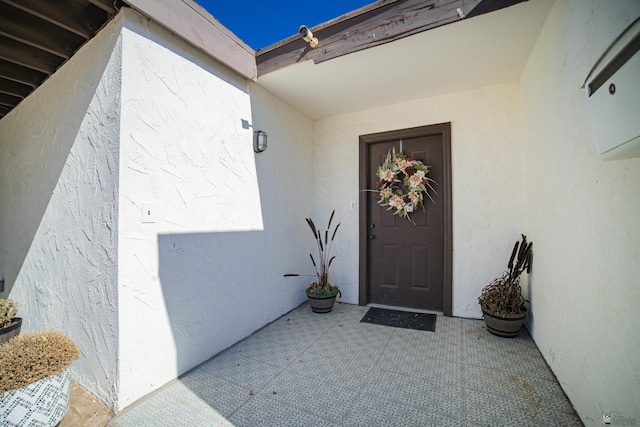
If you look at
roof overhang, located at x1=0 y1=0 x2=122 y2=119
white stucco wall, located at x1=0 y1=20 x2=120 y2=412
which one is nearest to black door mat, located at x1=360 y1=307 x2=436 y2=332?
white stucco wall, located at x1=0 y1=20 x2=120 y2=412

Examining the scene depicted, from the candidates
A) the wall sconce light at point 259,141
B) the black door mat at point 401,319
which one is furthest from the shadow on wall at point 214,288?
the black door mat at point 401,319

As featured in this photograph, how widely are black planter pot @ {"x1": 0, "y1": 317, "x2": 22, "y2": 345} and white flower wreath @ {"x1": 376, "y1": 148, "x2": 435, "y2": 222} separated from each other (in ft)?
11.9

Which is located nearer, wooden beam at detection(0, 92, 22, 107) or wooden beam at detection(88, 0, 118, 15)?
wooden beam at detection(88, 0, 118, 15)

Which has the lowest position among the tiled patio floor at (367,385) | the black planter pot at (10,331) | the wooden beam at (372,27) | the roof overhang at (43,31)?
the tiled patio floor at (367,385)

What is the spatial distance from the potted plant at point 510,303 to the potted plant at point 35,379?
319 centimetres

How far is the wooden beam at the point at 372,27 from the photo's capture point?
1.89 meters

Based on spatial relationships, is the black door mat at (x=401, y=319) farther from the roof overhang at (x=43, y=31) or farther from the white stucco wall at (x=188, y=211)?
the roof overhang at (x=43, y=31)

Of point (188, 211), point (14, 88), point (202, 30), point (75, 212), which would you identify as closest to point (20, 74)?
point (14, 88)

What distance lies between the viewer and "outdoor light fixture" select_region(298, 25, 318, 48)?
7.41 ft

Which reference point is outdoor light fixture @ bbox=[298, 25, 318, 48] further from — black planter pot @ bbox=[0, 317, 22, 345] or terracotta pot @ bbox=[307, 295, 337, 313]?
black planter pot @ bbox=[0, 317, 22, 345]

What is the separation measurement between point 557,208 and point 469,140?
1.39 metres

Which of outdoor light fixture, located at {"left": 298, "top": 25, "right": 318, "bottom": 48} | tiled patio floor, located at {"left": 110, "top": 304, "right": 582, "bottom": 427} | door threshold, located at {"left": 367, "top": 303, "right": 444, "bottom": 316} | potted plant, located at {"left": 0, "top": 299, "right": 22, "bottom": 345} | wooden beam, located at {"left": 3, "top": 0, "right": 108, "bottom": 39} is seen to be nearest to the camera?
tiled patio floor, located at {"left": 110, "top": 304, "right": 582, "bottom": 427}

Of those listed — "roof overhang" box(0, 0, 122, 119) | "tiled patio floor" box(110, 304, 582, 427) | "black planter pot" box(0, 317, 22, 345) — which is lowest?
"tiled patio floor" box(110, 304, 582, 427)

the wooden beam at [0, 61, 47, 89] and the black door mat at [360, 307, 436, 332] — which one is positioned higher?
the wooden beam at [0, 61, 47, 89]
